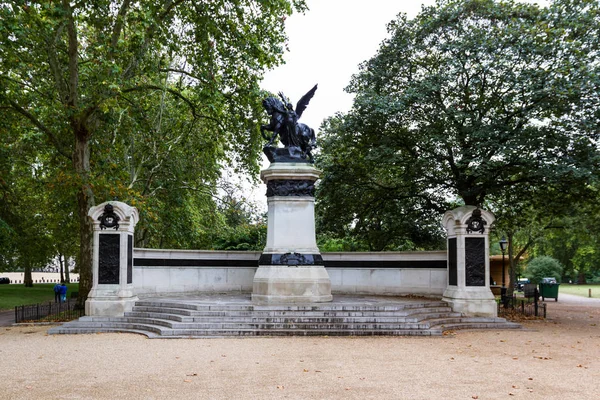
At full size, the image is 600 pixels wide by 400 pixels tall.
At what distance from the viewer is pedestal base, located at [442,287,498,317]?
50.8ft

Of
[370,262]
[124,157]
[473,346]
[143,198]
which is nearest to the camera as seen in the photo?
[473,346]

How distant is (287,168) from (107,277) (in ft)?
19.8

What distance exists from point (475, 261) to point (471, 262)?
12 cm

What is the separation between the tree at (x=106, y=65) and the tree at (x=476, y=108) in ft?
13.1

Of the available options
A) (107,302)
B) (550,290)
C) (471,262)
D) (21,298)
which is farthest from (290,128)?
(21,298)

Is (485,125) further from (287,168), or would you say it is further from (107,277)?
(107,277)

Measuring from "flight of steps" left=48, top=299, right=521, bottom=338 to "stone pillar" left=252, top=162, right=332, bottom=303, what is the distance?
76 centimetres

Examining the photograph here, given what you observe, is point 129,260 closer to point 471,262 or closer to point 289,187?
point 289,187

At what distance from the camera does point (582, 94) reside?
614 inches

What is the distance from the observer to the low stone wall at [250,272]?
17734mm

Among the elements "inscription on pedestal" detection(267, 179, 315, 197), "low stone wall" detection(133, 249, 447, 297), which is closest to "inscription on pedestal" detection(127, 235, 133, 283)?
"low stone wall" detection(133, 249, 447, 297)

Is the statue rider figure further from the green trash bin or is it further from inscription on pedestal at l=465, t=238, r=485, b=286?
the green trash bin

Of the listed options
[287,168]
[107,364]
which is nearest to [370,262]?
[287,168]

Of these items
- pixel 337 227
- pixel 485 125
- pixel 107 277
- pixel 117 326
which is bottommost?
pixel 117 326
